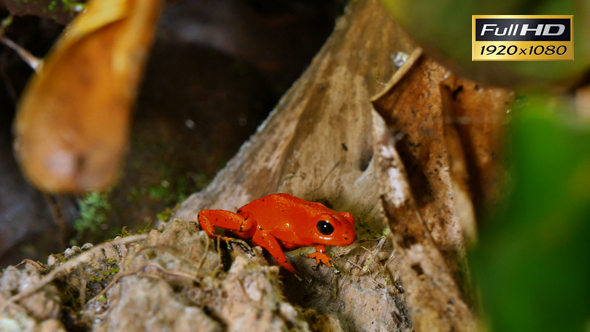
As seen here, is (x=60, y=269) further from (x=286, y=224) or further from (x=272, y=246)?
(x=286, y=224)

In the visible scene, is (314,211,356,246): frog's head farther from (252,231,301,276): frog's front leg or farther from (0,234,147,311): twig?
(0,234,147,311): twig

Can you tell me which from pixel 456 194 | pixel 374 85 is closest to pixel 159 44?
pixel 374 85

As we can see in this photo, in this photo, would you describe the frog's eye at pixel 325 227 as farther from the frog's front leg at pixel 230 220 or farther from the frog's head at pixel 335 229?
the frog's front leg at pixel 230 220

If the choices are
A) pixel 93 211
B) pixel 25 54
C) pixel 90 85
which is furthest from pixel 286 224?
pixel 93 211

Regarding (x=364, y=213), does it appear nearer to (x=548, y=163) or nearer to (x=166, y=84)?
(x=548, y=163)

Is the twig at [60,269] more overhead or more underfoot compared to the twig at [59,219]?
more overhead

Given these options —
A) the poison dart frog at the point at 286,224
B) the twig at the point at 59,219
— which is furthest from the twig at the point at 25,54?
the twig at the point at 59,219
